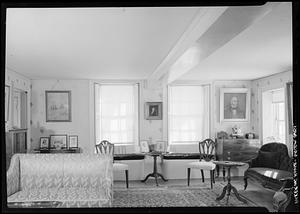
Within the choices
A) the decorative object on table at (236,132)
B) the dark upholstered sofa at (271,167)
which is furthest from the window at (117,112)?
the dark upholstered sofa at (271,167)

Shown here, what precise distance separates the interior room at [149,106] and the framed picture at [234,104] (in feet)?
0.07

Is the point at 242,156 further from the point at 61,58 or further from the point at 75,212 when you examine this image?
the point at 75,212

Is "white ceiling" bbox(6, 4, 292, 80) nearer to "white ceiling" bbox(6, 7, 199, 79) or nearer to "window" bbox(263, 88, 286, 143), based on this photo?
"white ceiling" bbox(6, 7, 199, 79)

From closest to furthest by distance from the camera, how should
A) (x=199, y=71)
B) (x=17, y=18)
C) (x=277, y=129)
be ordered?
(x=17, y=18), (x=199, y=71), (x=277, y=129)

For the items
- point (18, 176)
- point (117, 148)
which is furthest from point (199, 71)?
point (18, 176)

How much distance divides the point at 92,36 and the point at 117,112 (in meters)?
3.51

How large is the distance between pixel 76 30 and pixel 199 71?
2.89 m

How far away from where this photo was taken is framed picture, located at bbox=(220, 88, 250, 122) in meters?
6.35

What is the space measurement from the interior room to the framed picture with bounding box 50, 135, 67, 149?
0.8 inches

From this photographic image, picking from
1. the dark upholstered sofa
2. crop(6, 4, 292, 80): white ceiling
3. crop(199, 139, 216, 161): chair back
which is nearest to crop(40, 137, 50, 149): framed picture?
crop(6, 4, 292, 80): white ceiling

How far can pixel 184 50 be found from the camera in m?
3.10

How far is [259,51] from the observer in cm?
359

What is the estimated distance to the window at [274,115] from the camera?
5498 millimetres

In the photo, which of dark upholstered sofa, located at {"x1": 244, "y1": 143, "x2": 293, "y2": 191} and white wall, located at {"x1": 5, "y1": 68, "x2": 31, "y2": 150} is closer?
dark upholstered sofa, located at {"x1": 244, "y1": 143, "x2": 293, "y2": 191}
